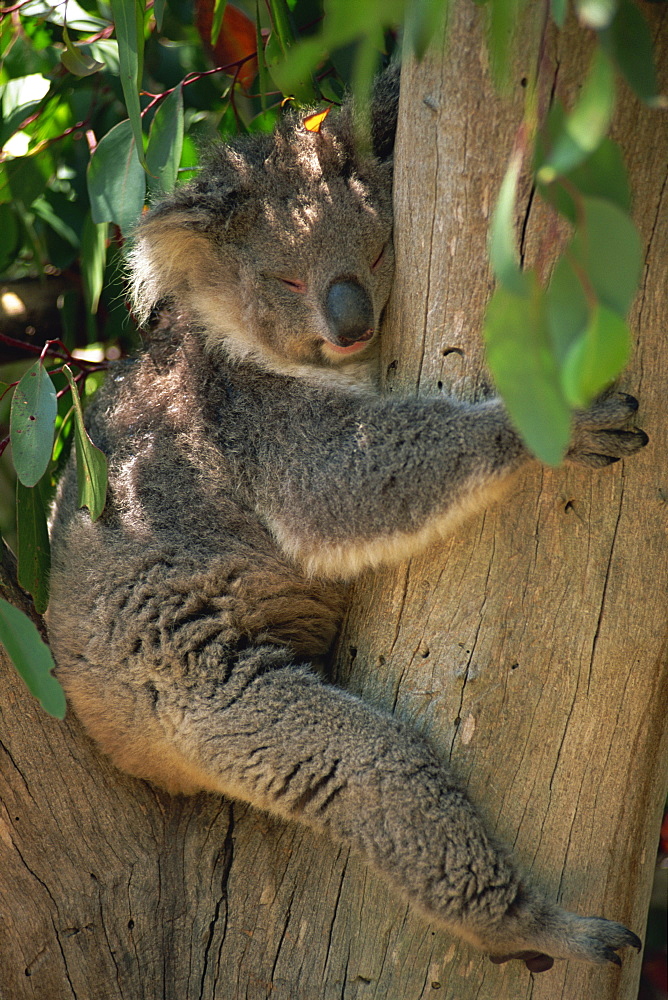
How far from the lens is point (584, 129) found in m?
0.82

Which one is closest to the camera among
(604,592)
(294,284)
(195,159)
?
(604,592)

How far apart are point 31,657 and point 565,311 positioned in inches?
50.9

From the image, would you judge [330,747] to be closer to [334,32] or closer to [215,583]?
[215,583]

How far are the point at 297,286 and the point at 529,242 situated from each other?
72cm

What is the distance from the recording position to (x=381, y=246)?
2.30m

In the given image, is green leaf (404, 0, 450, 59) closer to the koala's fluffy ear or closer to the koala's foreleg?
the koala's foreleg

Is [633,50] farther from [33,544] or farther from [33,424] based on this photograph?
[33,544]

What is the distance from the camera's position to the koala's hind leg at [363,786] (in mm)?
1939

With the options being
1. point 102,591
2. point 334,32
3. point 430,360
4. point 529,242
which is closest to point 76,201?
point 102,591

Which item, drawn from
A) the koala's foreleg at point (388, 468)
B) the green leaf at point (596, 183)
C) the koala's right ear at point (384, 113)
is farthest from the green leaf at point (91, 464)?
the green leaf at point (596, 183)

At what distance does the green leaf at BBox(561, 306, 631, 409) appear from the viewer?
84 cm

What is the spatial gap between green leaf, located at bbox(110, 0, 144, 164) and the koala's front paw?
115 cm

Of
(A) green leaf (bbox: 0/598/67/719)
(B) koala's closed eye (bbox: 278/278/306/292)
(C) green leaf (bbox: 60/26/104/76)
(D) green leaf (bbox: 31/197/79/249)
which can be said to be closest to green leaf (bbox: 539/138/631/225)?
(A) green leaf (bbox: 0/598/67/719)

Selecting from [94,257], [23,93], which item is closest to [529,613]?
[94,257]
